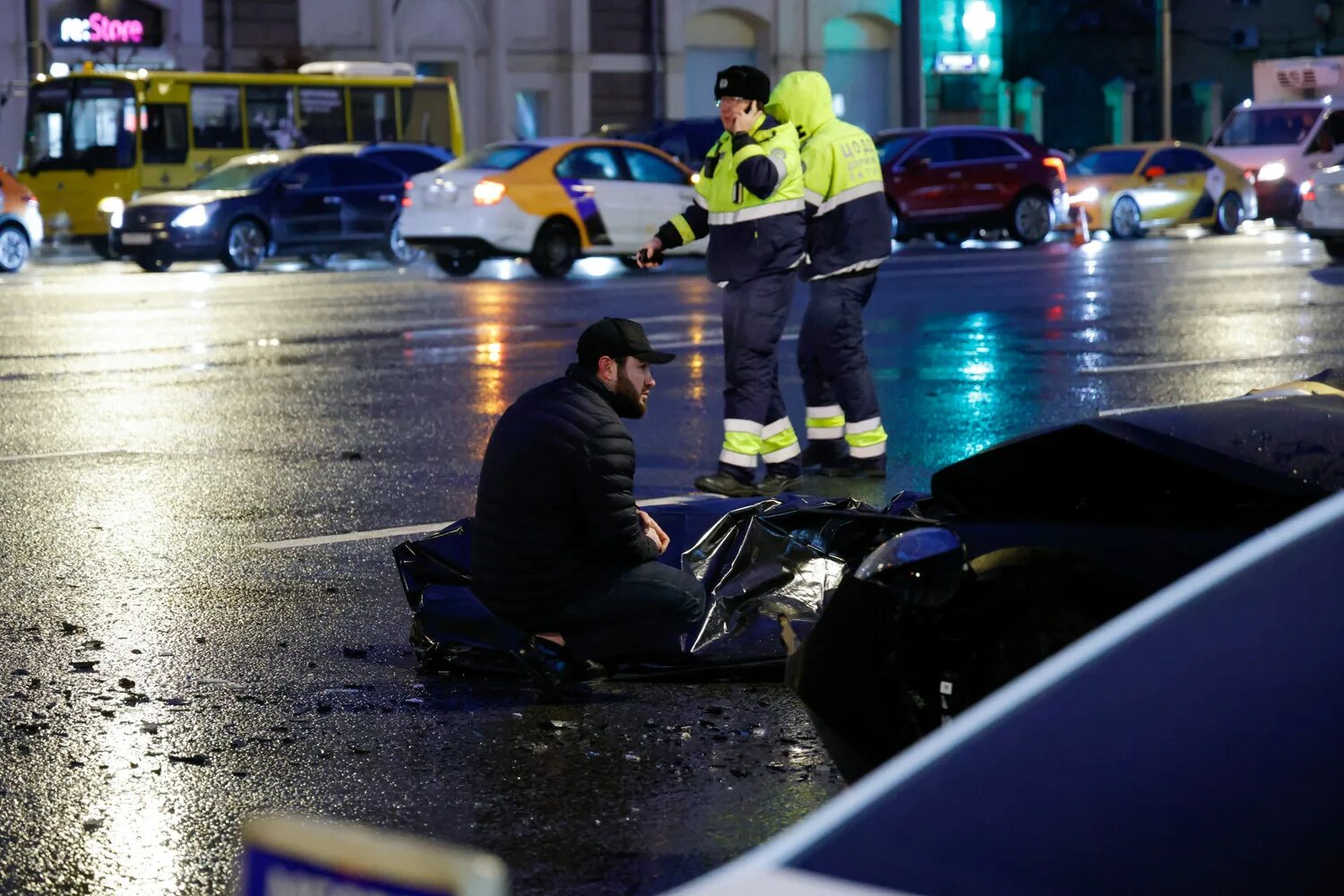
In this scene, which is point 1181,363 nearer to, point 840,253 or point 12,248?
point 840,253

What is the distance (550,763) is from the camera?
487cm

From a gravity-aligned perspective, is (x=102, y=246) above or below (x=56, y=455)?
above

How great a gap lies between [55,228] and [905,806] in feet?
90.4

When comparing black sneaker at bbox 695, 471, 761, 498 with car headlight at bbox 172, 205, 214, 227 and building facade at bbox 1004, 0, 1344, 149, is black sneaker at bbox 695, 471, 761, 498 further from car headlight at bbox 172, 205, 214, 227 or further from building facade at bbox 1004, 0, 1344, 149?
building facade at bbox 1004, 0, 1344, 149

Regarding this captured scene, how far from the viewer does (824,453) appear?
30.1 feet

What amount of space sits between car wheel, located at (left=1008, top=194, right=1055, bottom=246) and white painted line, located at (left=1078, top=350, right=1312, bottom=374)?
14.5m

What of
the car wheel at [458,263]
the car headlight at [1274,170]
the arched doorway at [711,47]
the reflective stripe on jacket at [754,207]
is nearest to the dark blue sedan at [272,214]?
the car wheel at [458,263]

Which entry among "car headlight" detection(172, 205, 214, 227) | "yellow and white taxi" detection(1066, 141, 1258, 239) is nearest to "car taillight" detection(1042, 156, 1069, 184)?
"yellow and white taxi" detection(1066, 141, 1258, 239)

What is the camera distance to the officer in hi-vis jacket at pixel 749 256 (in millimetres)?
8477

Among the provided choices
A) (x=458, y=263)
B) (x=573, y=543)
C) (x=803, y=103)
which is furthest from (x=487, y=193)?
(x=573, y=543)

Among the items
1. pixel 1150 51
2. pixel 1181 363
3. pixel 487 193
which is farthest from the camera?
pixel 1150 51

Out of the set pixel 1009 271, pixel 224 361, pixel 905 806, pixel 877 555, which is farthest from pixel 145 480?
pixel 1009 271

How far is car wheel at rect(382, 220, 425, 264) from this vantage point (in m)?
25.7

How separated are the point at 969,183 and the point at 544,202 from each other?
7.43 meters
